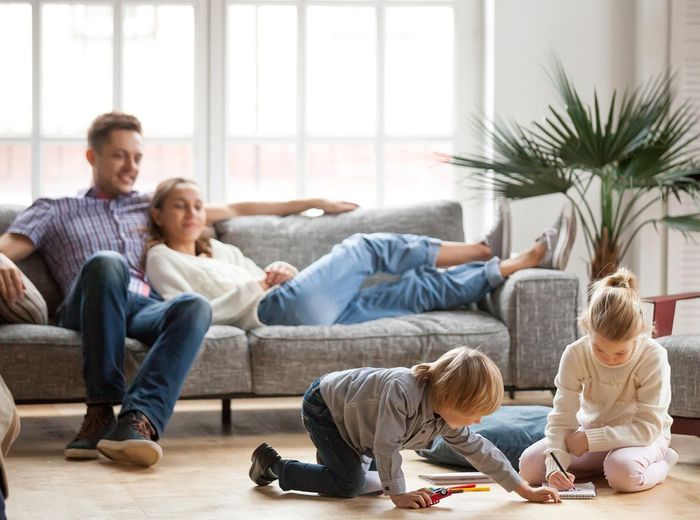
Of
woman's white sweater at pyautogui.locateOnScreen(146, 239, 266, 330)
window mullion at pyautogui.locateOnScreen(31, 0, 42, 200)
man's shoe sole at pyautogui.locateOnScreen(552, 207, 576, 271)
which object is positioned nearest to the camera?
woman's white sweater at pyautogui.locateOnScreen(146, 239, 266, 330)

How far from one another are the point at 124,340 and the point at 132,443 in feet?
1.34

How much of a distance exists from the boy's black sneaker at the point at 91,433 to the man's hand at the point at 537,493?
4.28 ft

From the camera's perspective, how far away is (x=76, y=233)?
412 centimetres

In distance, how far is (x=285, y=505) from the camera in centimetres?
290

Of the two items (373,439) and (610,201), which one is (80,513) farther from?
(610,201)

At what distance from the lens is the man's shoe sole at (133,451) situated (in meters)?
3.32

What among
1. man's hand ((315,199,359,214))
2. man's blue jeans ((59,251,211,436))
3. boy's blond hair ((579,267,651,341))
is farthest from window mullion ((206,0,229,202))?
boy's blond hair ((579,267,651,341))

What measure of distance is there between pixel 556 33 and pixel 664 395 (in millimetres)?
2395

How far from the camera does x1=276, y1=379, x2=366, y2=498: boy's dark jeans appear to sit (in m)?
2.94

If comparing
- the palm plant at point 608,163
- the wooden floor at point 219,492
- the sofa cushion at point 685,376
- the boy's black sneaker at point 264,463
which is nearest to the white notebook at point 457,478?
the wooden floor at point 219,492

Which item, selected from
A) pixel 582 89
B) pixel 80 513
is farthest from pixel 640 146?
pixel 80 513

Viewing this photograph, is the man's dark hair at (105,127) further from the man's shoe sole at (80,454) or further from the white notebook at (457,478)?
the white notebook at (457,478)

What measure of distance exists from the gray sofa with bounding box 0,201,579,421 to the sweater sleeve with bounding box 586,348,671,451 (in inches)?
37.0

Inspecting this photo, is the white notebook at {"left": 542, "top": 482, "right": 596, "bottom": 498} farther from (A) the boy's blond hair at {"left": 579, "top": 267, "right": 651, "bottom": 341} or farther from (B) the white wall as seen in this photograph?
(B) the white wall
